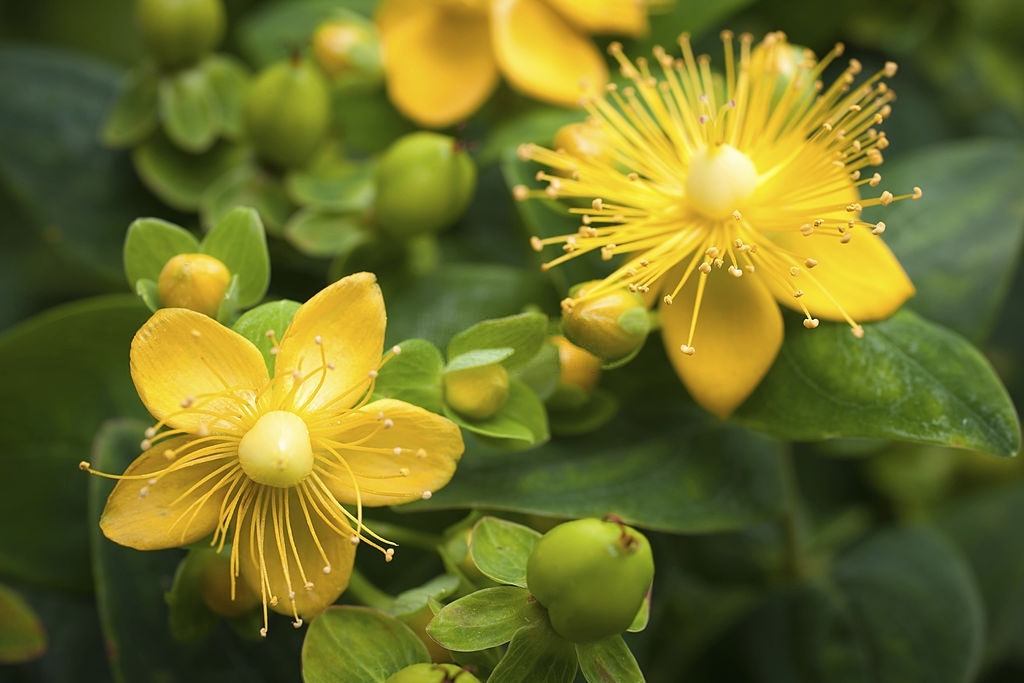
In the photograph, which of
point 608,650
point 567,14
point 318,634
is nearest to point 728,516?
point 608,650

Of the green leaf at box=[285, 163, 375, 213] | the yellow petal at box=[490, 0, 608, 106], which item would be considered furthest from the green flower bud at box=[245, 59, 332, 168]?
the yellow petal at box=[490, 0, 608, 106]

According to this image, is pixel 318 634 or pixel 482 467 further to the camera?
pixel 482 467

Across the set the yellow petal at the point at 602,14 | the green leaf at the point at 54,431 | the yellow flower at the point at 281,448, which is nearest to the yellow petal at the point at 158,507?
the yellow flower at the point at 281,448

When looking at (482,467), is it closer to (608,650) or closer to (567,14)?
(608,650)

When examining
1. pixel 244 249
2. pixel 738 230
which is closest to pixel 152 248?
pixel 244 249

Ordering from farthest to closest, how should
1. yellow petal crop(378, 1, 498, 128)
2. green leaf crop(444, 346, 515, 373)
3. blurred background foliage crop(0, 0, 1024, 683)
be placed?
yellow petal crop(378, 1, 498, 128)
blurred background foliage crop(0, 0, 1024, 683)
green leaf crop(444, 346, 515, 373)

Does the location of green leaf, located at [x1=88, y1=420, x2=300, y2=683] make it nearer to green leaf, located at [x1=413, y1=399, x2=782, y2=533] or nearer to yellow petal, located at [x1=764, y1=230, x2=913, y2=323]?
green leaf, located at [x1=413, y1=399, x2=782, y2=533]
